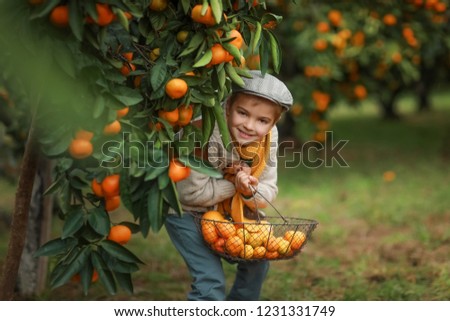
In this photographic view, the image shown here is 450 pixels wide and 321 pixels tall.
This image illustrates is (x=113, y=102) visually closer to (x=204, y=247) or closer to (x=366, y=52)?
(x=204, y=247)

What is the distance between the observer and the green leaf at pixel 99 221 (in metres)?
2.37

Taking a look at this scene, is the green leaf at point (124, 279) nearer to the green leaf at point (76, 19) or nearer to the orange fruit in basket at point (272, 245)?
the orange fruit in basket at point (272, 245)

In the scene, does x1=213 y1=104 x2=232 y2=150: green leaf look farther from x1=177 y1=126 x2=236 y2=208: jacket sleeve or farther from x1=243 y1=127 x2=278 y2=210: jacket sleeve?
x1=243 y1=127 x2=278 y2=210: jacket sleeve

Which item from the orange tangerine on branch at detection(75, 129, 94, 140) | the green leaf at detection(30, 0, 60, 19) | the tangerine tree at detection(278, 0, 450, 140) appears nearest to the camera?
the green leaf at detection(30, 0, 60, 19)

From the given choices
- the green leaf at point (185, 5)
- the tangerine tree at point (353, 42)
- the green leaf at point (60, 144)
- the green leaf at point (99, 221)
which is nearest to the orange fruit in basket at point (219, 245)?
the green leaf at point (99, 221)

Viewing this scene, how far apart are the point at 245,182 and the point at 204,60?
2.05 feet

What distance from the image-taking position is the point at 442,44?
6.77m

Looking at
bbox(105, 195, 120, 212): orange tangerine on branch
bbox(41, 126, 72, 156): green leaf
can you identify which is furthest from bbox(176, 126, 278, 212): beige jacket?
bbox(41, 126, 72, 156): green leaf

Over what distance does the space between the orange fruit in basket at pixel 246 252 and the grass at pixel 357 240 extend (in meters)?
1.13

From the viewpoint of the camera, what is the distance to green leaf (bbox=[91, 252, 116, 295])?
242cm

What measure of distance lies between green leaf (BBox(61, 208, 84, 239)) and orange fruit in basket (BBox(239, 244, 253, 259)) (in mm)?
657

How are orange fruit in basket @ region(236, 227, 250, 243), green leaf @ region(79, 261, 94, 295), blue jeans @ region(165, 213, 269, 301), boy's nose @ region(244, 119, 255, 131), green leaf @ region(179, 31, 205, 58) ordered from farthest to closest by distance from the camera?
blue jeans @ region(165, 213, 269, 301), boy's nose @ region(244, 119, 255, 131), orange fruit in basket @ region(236, 227, 250, 243), green leaf @ region(79, 261, 94, 295), green leaf @ region(179, 31, 205, 58)

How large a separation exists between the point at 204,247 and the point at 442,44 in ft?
15.7

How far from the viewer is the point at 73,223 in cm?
235
